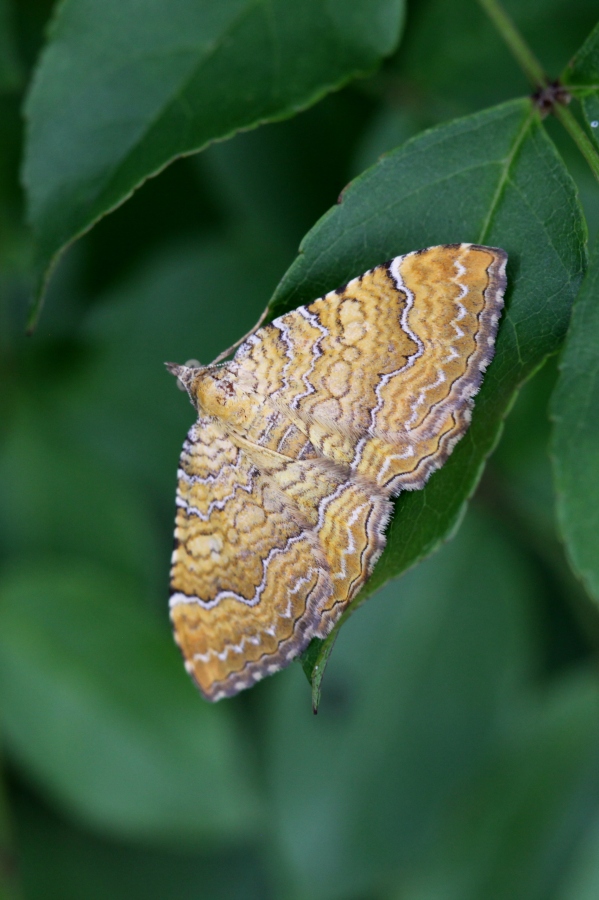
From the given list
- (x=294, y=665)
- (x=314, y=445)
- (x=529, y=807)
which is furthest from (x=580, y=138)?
(x=529, y=807)

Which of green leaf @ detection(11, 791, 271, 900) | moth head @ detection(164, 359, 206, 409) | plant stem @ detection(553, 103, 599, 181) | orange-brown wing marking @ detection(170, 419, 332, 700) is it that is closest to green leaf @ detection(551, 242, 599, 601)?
plant stem @ detection(553, 103, 599, 181)

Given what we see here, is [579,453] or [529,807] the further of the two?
[529,807]

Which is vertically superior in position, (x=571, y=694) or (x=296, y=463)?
(x=296, y=463)

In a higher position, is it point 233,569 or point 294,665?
point 233,569

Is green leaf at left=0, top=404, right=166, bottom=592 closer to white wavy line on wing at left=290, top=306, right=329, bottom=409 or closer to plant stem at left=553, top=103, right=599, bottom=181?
white wavy line on wing at left=290, top=306, right=329, bottom=409

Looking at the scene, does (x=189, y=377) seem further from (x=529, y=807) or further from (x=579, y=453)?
(x=529, y=807)

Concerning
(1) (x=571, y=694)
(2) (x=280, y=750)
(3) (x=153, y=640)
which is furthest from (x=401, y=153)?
(2) (x=280, y=750)

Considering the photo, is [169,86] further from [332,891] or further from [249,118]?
[332,891]
